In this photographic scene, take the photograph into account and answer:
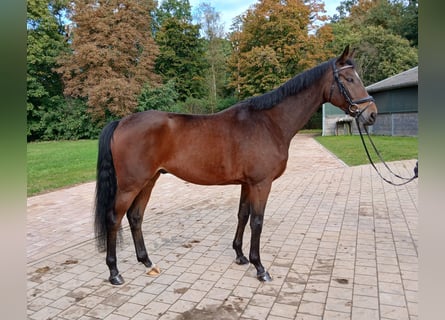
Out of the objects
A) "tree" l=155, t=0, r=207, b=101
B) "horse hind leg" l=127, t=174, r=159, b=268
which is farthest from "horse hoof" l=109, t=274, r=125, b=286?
"tree" l=155, t=0, r=207, b=101

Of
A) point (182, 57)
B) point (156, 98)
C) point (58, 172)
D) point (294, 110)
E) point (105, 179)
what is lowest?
point (58, 172)

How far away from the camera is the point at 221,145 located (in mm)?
2873

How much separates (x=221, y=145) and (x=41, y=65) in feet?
73.9

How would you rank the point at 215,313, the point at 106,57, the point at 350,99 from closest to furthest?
the point at 215,313, the point at 350,99, the point at 106,57

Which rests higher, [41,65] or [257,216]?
[41,65]

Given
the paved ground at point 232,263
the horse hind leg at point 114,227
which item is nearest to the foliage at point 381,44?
the paved ground at point 232,263

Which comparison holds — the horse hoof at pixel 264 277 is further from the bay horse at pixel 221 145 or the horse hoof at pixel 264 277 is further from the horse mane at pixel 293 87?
the horse mane at pixel 293 87

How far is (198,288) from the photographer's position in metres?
2.63

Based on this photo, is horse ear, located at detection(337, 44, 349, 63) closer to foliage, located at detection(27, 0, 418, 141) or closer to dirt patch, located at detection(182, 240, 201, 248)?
dirt patch, located at detection(182, 240, 201, 248)

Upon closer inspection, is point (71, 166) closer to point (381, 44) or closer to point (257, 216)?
point (257, 216)

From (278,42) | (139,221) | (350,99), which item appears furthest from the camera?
(278,42)

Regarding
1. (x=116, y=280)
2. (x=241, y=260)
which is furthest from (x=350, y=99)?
(x=116, y=280)

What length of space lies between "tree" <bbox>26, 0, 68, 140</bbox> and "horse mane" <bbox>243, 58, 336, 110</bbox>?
20.3 meters
